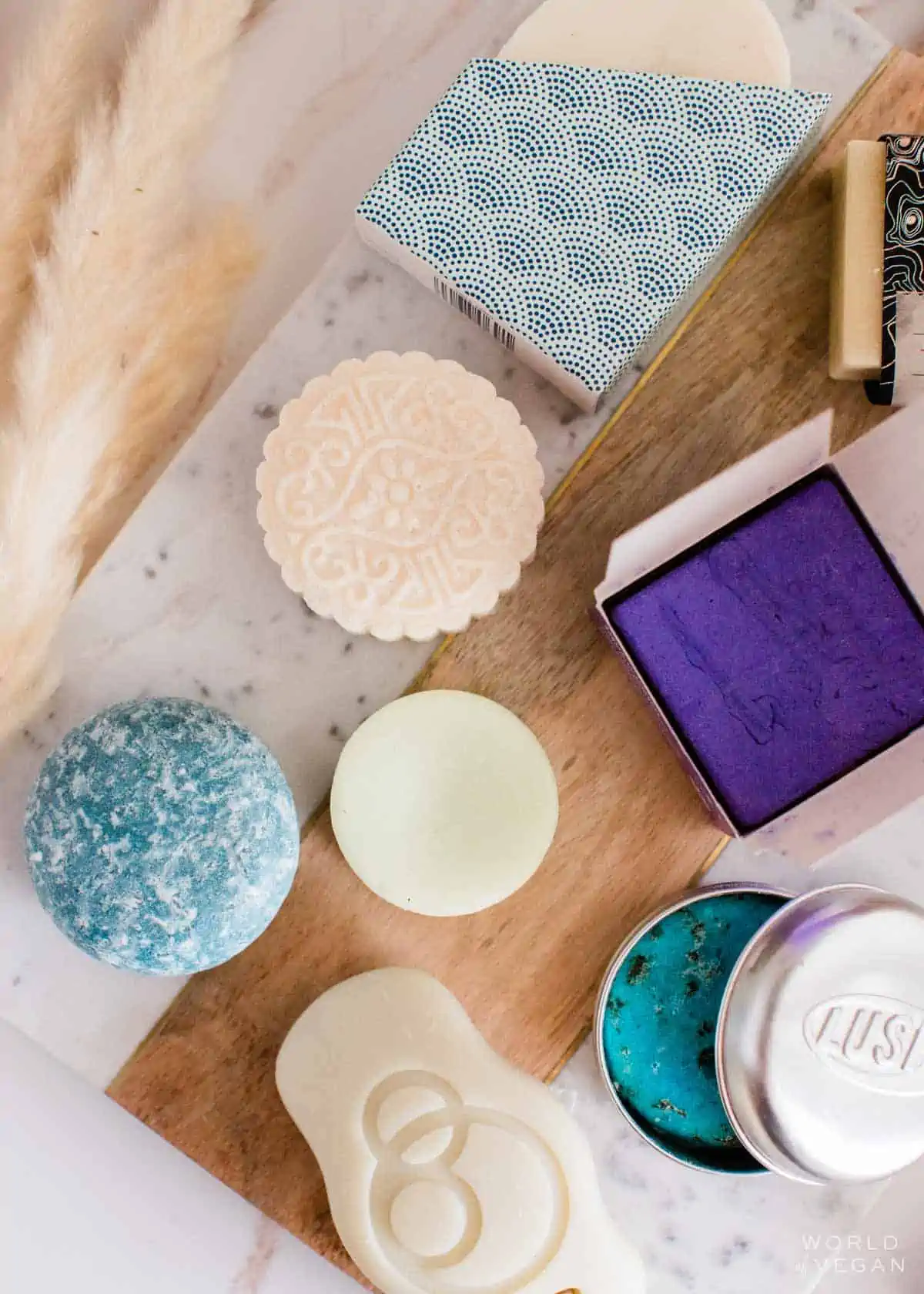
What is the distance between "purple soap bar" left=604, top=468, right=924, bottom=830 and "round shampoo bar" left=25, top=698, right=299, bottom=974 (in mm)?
260

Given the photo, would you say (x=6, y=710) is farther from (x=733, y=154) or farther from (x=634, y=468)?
(x=733, y=154)

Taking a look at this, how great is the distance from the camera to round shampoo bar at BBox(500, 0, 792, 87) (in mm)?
716

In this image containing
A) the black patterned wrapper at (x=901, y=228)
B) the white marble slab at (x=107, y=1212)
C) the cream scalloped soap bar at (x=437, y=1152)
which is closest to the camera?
the cream scalloped soap bar at (x=437, y=1152)

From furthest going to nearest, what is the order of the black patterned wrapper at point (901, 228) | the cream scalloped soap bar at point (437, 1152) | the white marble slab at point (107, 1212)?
1. the white marble slab at point (107, 1212)
2. the black patterned wrapper at point (901, 228)
3. the cream scalloped soap bar at point (437, 1152)

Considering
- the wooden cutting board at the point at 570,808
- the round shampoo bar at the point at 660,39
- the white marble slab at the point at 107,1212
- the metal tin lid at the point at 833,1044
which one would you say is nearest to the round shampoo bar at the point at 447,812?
the wooden cutting board at the point at 570,808

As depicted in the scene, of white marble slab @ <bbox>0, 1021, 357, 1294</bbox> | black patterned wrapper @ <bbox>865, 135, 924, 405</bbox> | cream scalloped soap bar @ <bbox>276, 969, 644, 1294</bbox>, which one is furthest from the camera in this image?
white marble slab @ <bbox>0, 1021, 357, 1294</bbox>

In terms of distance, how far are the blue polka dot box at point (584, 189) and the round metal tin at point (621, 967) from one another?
344mm

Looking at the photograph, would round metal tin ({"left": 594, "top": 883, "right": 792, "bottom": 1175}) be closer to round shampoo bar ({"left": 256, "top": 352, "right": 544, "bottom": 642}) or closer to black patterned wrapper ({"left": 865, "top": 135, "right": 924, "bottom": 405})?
round shampoo bar ({"left": 256, "top": 352, "right": 544, "bottom": 642})

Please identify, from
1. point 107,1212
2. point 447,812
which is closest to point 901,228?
point 447,812

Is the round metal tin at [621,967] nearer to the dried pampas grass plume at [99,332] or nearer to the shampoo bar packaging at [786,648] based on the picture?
the shampoo bar packaging at [786,648]

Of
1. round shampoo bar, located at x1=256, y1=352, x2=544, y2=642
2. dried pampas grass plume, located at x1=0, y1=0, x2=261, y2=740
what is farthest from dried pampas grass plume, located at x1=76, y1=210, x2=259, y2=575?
round shampoo bar, located at x1=256, y1=352, x2=544, y2=642

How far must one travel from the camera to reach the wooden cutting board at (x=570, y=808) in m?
0.73

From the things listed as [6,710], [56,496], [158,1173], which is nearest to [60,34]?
[56,496]

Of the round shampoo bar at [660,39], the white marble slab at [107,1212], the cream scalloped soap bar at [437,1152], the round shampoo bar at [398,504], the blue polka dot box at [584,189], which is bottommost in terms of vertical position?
the white marble slab at [107,1212]
